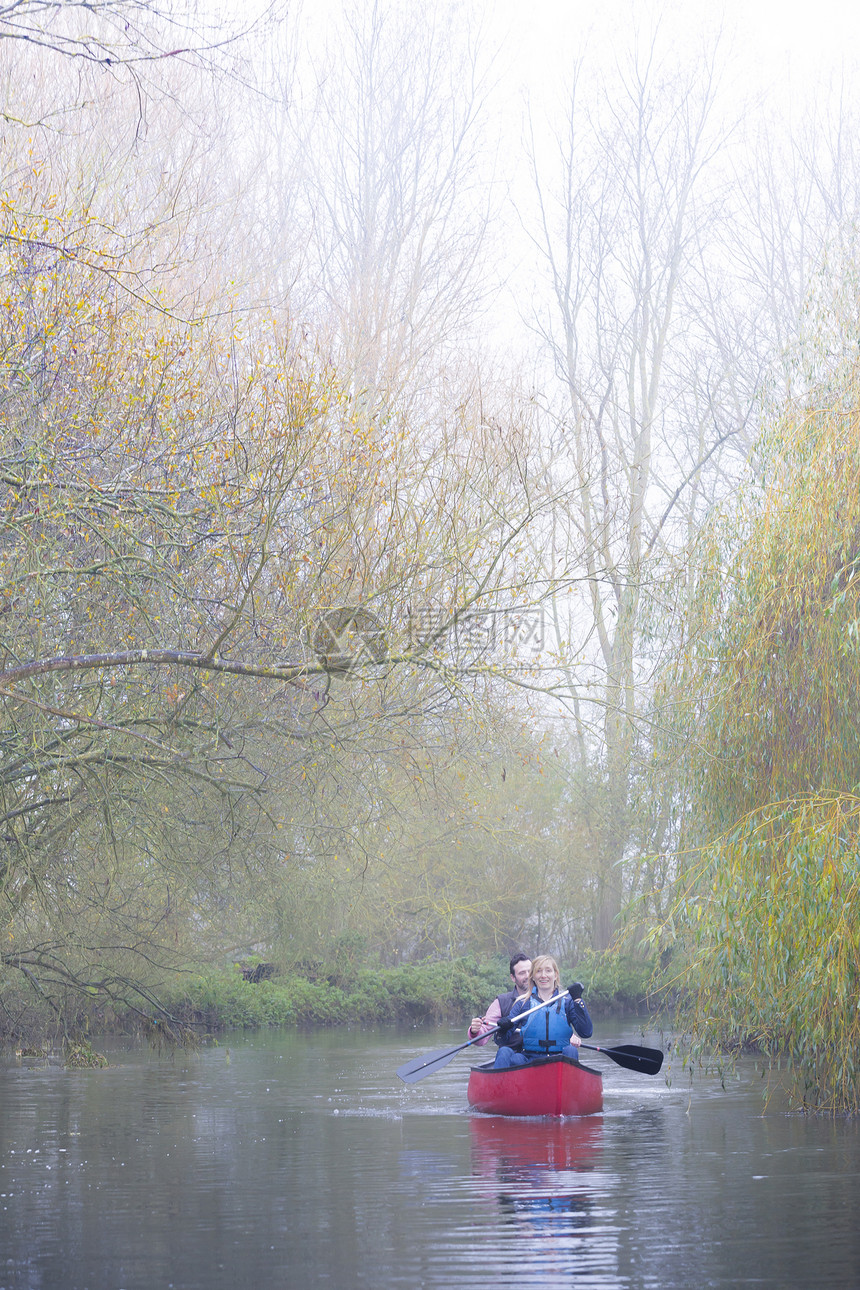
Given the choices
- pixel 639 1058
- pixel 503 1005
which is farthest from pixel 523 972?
pixel 639 1058

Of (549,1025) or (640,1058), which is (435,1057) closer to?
(549,1025)

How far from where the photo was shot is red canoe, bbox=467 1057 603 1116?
11461mm

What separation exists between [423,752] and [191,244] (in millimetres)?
6756

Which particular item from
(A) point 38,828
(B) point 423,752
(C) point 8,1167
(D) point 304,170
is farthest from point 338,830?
(D) point 304,170

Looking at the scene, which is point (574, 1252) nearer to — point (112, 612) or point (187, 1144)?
point (187, 1144)

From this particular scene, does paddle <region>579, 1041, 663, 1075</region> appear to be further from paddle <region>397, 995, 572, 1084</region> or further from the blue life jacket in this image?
paddle <region>397, 995, 572, 1084</region>

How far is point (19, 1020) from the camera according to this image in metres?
17.2

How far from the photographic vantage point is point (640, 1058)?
41.2ft

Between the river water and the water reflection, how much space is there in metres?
0.02

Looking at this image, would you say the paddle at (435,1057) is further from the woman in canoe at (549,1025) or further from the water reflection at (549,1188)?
the water reflection at (549,1188)

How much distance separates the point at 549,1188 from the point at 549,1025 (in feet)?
12.5

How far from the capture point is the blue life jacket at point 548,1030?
1202cm

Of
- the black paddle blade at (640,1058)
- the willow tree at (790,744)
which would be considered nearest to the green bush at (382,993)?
the black paddle blade at (640,1058)

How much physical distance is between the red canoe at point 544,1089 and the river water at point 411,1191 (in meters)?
0.13
